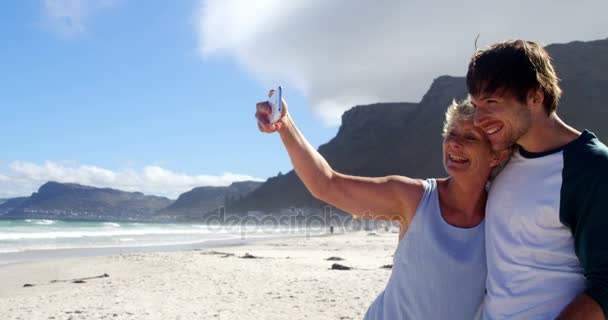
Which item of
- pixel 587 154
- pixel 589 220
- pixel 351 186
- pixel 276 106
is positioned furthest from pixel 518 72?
pixel 276 106

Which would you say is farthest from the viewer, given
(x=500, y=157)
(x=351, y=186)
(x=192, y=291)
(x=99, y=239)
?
(x=99, y=239)

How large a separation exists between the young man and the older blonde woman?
0.30 ft

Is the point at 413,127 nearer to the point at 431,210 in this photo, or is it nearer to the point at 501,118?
the point at 431,210

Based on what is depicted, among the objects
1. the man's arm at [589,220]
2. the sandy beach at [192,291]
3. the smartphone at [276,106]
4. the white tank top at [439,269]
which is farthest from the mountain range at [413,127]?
the man's arm at [589,220]

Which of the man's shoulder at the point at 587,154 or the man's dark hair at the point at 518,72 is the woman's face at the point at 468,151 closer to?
the man's dark hair at the point at 518,72

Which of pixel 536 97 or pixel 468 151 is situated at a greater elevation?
pixel 536 97

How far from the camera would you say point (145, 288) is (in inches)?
394

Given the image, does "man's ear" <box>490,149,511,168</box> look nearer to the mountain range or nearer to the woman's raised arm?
the woman's raised arm

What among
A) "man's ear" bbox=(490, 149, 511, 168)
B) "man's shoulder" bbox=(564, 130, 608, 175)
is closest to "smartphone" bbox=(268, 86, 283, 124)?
"man's ear" bbox=(490, 149, 511, 168)

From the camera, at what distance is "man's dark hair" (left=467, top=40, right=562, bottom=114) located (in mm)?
1553

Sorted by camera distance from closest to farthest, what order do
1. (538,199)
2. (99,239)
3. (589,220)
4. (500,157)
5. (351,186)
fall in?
(589,220) → (538,199) → (500,157) → (351,186) → (99,239)

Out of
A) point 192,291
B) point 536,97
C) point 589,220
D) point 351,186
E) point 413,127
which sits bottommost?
point 192,291

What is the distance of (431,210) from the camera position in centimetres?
187

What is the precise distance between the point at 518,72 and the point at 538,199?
0.39 m
